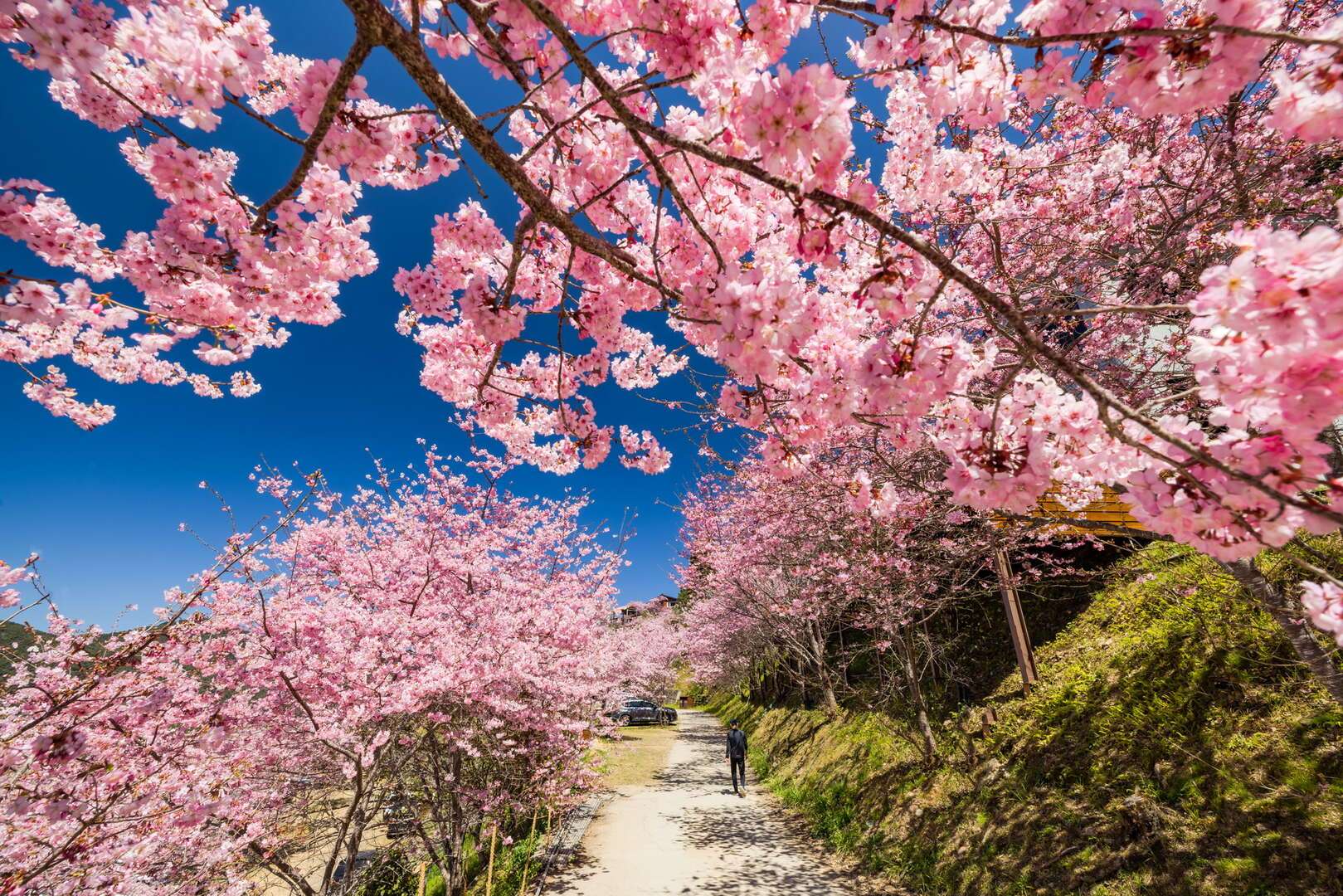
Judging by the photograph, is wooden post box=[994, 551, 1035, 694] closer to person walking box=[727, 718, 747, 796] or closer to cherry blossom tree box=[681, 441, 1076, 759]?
cherry blossom tree box=[681, 441, 1076, 759]

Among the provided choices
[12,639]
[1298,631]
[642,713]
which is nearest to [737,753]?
[1298,631]

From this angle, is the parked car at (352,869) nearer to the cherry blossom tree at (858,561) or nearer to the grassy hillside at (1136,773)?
the cherry blossom tree at (858,561)

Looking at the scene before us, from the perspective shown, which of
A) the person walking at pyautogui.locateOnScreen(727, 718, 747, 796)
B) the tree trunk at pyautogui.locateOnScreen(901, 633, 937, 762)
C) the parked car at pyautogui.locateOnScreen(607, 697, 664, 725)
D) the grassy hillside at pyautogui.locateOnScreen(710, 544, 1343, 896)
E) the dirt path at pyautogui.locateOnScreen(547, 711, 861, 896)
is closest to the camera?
the grassy hillside at pyautogui.locateOnScreen(710, 544, 1343, 896)

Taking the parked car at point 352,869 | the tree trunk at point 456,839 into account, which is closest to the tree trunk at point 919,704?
the tree trunk at point 456,839

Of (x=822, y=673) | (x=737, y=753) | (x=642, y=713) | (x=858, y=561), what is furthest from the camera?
(x=642, y=713)

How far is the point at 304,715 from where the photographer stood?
17.0 feet

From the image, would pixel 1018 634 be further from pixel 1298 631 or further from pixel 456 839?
pixel 456 839

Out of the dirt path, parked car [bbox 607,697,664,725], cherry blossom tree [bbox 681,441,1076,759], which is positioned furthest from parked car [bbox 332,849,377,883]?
parked car [bbox 607,697,664,725]

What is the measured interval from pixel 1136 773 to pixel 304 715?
8.49 m

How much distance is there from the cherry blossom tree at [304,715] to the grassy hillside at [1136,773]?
18.3ft

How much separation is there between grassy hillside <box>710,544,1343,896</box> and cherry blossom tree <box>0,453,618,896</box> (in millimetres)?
5570

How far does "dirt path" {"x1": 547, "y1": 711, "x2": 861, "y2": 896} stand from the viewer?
21.0 ft

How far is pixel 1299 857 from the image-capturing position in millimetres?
3391

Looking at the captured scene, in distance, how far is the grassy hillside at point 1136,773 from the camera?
12.2 feet
